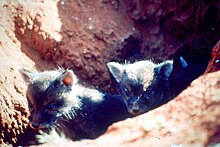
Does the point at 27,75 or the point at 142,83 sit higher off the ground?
the point at 142,83

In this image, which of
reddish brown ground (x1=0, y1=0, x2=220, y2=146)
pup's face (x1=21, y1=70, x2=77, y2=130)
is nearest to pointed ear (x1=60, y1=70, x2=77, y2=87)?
pup's face (x1=21, y1=70, x2=77, y2=130)

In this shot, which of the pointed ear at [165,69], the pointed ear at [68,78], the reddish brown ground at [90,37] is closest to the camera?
the pointed ear at [68,78]

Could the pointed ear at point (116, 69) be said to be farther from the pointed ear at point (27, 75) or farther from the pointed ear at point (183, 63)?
the pointed ear at point (183, 63)

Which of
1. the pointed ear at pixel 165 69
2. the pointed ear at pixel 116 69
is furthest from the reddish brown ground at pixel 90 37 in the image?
the pointed ear at pixel 165 69

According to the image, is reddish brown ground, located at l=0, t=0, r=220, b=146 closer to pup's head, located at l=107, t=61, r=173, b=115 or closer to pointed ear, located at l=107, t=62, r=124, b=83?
pointed ear, located at l=107, t=62, r=124, b=83

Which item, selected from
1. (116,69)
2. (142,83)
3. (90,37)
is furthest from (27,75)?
(142,83)

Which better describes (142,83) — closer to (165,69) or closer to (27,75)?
(165,69)
